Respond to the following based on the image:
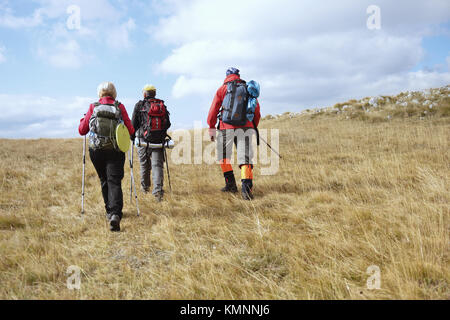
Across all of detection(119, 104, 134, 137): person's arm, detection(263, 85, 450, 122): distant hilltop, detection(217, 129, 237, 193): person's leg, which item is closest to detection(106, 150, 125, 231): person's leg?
detection(119, 104, 134, 137): person's arm

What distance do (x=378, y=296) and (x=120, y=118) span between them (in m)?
4.19

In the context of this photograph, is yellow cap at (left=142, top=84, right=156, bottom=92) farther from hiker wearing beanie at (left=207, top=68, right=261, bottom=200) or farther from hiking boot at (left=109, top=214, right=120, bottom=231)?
hiking boot at (left=109, top=214, right=120, bottom=231)

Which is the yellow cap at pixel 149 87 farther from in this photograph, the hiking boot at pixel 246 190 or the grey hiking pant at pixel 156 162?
the hiking boot at pixel 246 190

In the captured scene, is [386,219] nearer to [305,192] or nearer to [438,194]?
[438,194]

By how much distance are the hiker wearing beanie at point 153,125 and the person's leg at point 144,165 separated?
0.28 metres

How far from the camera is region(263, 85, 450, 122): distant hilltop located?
52.7ft

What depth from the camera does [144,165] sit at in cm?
671

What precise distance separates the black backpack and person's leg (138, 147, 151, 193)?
2.05m

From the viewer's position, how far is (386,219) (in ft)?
12.7

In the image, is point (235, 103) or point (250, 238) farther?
point (235, 103)

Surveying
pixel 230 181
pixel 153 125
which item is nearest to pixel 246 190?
pixel 230 181

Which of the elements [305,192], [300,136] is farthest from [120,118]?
[300,136]

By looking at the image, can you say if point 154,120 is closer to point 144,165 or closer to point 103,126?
point 144,165

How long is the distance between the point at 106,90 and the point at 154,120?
154cm
